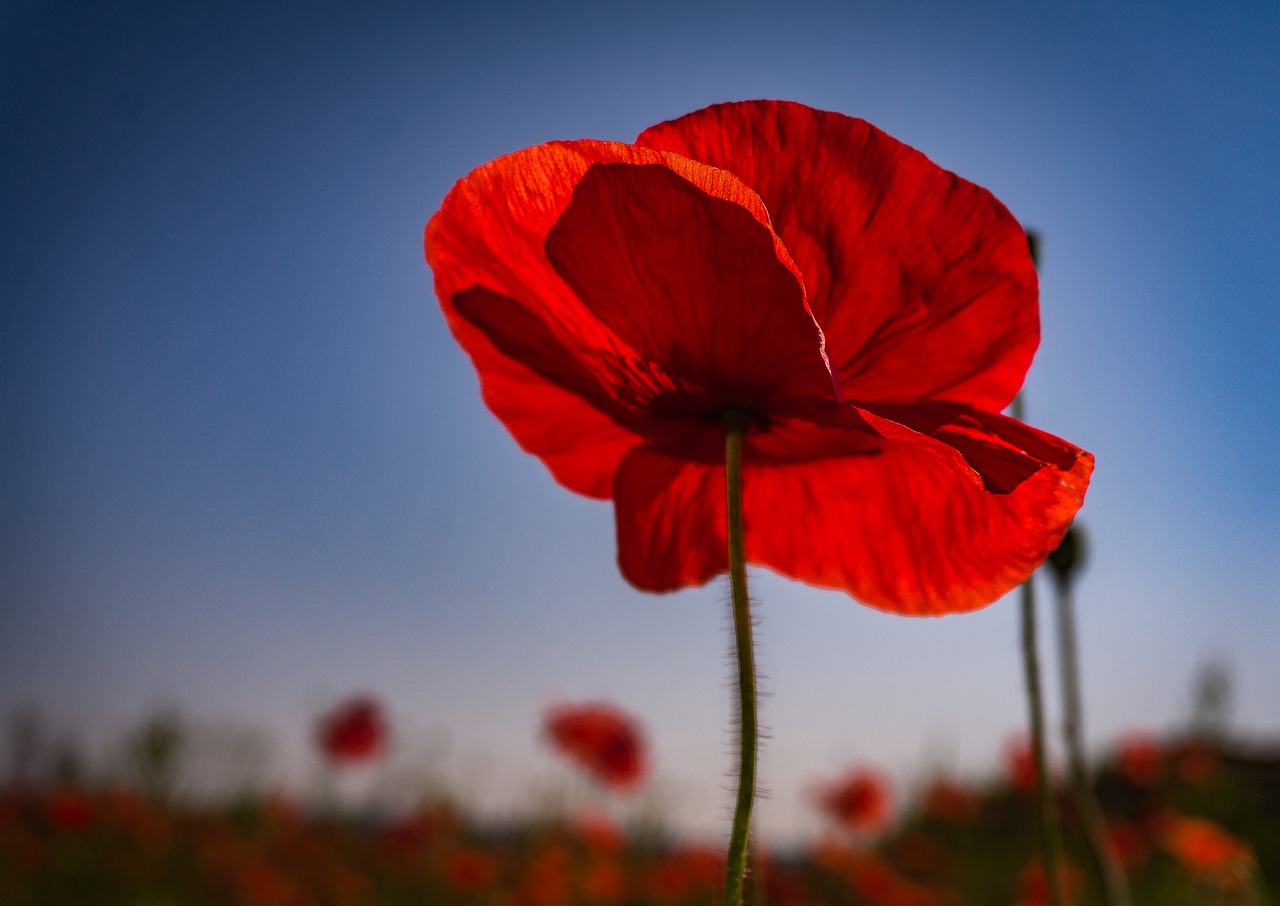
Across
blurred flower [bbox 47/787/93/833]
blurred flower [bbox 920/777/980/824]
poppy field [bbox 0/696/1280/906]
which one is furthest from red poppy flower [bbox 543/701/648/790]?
blurred flower [bbox 920/777/980/824]

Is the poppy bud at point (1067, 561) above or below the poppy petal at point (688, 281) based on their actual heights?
below

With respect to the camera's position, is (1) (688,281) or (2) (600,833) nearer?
(1) (688,281)

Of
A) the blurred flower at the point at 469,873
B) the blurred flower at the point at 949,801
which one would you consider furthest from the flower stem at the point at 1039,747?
the blurred flower at the point at 949,801

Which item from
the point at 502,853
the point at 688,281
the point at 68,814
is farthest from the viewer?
the point at 502,853

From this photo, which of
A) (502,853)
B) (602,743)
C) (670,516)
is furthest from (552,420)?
(502,853)

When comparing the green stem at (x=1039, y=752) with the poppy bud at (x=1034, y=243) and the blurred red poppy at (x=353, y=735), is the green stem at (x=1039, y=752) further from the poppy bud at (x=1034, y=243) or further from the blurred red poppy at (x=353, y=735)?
the blurred red poppy at (x=353, y=735)

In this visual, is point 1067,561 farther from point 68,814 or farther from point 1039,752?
point 68,814
